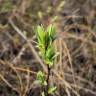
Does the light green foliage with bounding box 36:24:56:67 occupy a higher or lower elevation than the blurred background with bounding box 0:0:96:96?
higher

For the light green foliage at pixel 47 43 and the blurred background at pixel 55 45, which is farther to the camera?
the blurred background at pixel 55 45

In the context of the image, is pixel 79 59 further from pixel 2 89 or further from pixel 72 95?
pixel 2 89

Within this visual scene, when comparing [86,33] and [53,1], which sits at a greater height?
[53,1]

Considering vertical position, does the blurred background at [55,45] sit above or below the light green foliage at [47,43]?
below

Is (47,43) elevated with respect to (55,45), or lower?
elevated

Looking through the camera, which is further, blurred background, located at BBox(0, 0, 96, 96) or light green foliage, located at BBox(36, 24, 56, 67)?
blurred background, located at BBox(0, 0, 96, 96)

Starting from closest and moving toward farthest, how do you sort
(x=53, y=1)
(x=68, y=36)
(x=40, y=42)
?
(x=40, y=42) → (x=68, y=36) → (x=53, y=1)

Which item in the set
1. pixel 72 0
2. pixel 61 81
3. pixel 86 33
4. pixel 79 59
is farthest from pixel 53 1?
pixel 61 81

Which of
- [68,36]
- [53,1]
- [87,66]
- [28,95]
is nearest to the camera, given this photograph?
[28,95]
